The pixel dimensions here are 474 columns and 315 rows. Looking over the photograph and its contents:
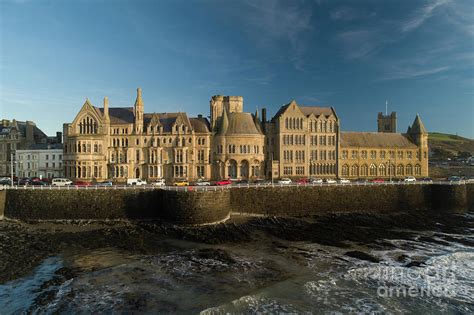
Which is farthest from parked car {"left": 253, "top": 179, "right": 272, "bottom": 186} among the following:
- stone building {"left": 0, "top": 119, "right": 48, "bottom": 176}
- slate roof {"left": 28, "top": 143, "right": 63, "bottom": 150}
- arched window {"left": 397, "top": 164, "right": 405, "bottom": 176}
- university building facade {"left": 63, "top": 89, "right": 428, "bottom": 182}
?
stone building {"left": 0, "top": 119, "right": 48, "bottom": 176}

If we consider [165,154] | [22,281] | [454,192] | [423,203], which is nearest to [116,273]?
[22,281]

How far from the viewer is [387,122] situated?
94.9 meters

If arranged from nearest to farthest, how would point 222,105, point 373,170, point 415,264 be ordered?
point 415,264 < point 222,105 < point 373,170

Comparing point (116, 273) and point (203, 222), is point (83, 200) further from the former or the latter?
point (116, 273)

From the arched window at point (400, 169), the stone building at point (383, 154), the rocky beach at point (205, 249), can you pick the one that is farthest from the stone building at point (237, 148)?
the arched window at point (400, 169)

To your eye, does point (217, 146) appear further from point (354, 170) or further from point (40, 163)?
point (40, 163)

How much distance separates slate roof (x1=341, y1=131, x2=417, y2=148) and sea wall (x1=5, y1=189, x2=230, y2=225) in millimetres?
46004

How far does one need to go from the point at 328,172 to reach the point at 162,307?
2451 inches

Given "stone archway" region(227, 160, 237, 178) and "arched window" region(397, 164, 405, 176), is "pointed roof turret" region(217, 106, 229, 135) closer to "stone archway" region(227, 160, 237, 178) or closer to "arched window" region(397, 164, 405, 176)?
"stone archway" region(227, 160, 237, 178)

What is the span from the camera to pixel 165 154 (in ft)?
229

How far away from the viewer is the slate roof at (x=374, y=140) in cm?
7875

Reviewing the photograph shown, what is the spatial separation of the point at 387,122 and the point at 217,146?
185ft

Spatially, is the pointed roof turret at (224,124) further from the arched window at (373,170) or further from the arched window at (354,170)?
the arched window at (373,170)

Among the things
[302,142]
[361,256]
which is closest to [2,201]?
[361,256]
